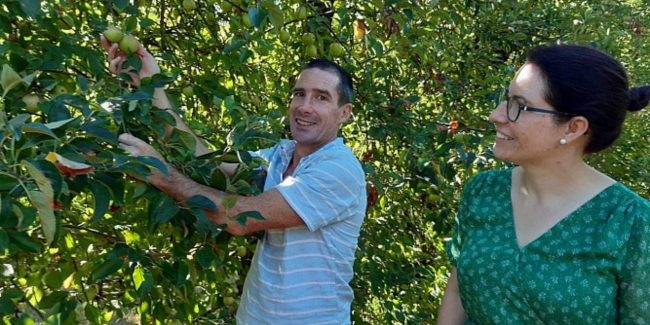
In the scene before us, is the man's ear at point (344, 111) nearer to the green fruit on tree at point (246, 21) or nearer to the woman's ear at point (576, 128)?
the green fruit on tree at point (246, 21)

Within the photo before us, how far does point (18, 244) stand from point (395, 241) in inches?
77.5

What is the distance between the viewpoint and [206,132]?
192 cm

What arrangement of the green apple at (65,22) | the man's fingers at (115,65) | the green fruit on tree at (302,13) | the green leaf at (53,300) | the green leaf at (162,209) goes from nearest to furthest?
the green leaf at (162,209)
the green leaf at (53,300)
the man's fingers at (115,65)
the green apple at (65,22)
the green fruit on tree at (302,13)

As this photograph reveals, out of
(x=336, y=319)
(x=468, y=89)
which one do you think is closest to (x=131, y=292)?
(x=336, y=319)

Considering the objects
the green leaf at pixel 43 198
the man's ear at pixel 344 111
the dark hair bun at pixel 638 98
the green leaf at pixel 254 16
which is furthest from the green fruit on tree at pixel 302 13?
the green leaf at pixel 43 198

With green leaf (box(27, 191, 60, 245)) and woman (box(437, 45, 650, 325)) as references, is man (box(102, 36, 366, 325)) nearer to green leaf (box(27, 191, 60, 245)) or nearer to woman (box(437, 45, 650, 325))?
woman (box(437, 45, 650, 325))

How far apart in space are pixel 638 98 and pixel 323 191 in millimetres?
826

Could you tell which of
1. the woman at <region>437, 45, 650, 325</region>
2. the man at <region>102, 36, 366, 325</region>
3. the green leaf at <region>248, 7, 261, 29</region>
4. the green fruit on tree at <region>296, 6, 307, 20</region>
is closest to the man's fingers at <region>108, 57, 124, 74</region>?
the man at <region>102, 36, 366, 325</region>

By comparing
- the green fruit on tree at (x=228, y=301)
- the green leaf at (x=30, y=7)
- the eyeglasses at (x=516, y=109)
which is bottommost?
the green fruit on tree at (x=228, y=301)

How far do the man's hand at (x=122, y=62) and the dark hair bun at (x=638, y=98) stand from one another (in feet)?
3.98

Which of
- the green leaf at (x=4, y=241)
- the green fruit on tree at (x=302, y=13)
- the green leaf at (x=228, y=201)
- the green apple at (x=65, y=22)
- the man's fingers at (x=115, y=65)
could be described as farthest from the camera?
the green fruit on tree at (x=302, y=13)

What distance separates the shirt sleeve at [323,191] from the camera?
5.80ft

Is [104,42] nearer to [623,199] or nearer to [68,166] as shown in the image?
[68,166]

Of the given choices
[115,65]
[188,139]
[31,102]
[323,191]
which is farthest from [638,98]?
[31,102]
